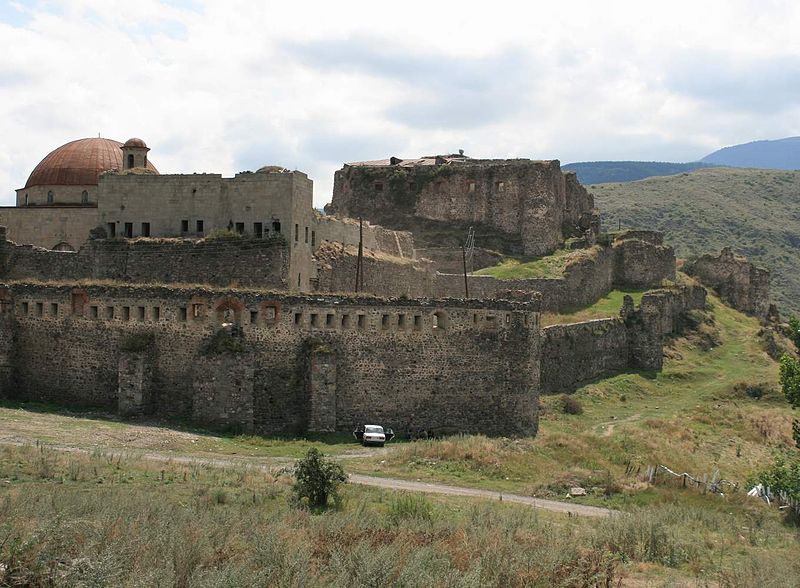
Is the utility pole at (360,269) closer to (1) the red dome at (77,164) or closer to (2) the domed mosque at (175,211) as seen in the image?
(2) the domed mosque at (175,211)

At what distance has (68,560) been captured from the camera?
16484 millimetres

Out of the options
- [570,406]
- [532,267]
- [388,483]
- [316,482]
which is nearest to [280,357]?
[388,483]

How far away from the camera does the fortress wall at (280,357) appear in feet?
108

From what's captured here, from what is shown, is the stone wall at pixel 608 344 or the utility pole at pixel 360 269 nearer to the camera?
the utility pole at pixel 360 269

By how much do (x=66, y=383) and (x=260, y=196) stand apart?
9.91 meters

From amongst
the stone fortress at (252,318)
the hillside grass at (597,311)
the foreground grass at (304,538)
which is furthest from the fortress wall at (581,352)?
the foreground grass at (304,538)

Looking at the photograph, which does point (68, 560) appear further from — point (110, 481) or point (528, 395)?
point (528, 395)

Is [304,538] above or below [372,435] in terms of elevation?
above

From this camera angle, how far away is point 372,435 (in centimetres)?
3206

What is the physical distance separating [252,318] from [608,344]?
23187mm

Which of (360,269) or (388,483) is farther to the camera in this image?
(360,269)

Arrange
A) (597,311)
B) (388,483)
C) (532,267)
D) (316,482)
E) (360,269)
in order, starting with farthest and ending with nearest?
(532,267) → (597,311) → (360,269) → (388,483) → (316,482)

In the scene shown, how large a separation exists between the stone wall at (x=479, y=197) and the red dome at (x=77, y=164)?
2276cm

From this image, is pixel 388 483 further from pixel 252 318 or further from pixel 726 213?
pixel 726 213
